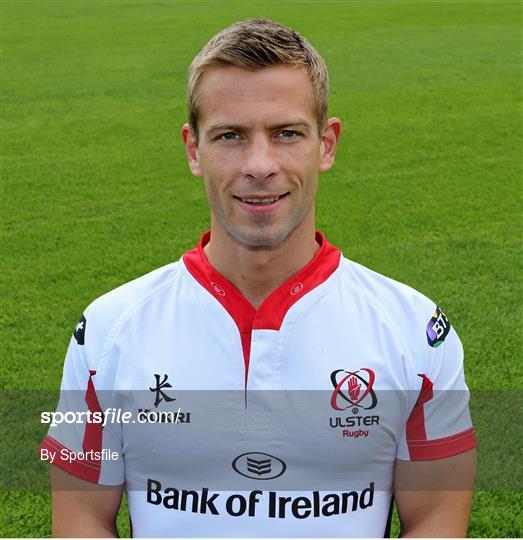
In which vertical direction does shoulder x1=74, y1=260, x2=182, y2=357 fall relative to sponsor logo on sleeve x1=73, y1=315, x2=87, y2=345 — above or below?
above

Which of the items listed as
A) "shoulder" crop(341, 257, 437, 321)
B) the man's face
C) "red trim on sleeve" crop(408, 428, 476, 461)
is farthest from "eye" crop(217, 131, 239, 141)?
"red trim on sleeve" crop(408, 428, 476, 461)

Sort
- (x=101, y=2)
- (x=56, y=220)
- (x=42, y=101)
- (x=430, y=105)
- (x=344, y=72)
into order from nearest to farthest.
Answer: (x=56, y=220) < (x=430, y=105) < (x=42, y=101) < (x=344, y=72) < (x=101, y=2)

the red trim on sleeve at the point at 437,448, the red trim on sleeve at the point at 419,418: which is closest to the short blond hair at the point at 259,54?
the red trim on sleeve at the point at 419,418

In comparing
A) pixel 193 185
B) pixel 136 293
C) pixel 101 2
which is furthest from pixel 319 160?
pixel 101 2

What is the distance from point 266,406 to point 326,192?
6.39 metres

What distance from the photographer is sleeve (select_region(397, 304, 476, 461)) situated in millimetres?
2221

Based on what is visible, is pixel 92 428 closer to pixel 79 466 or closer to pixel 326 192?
pixel 79 466

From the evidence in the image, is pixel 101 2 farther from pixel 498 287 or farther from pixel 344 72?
pixel 498 287

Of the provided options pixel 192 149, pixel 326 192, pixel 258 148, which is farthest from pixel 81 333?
pixel 326 192

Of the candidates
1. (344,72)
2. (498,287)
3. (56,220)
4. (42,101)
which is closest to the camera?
(498,287)

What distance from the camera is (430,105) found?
462 inches

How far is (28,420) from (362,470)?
2.96 metres

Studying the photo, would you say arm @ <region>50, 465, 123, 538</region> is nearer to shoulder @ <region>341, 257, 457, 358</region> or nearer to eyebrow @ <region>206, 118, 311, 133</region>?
shoulder @ <region>341, 257, 457, 358</region>

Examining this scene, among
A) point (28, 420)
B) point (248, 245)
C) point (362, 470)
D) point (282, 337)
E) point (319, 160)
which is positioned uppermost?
point (319, 160)
